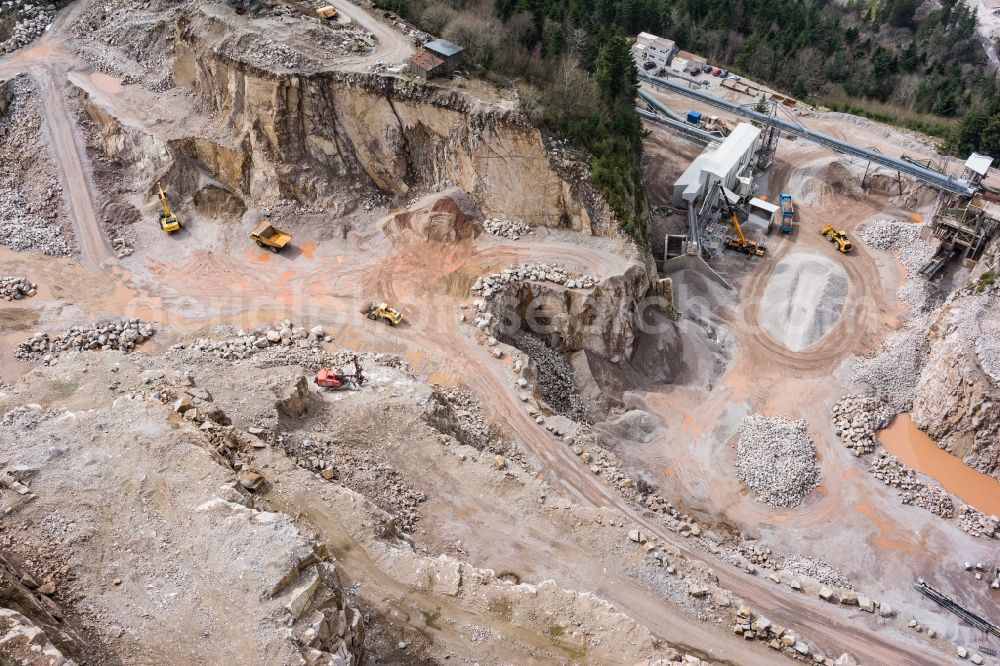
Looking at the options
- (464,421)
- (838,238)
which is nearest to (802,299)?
(838,238)

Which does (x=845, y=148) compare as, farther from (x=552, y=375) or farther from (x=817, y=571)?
(x=817, y=571)

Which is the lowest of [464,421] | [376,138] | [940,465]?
[940,465]

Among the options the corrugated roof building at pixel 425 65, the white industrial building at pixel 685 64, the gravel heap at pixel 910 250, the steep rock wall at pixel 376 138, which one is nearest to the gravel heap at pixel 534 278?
the steep rock wall at pixel 376 138

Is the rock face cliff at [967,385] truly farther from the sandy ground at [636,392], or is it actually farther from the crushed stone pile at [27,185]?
the crushed stone pile at [27,185]

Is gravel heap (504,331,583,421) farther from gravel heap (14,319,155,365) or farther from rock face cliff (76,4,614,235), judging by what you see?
gravel heap (14,319,155,365)

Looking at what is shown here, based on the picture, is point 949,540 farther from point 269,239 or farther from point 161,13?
point 161,13

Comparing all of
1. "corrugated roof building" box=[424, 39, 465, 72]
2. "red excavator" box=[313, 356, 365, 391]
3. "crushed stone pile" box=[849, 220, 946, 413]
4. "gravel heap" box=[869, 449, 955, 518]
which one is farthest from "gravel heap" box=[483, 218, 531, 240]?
"gravel heap" box=[869, 449, 955, 518]
